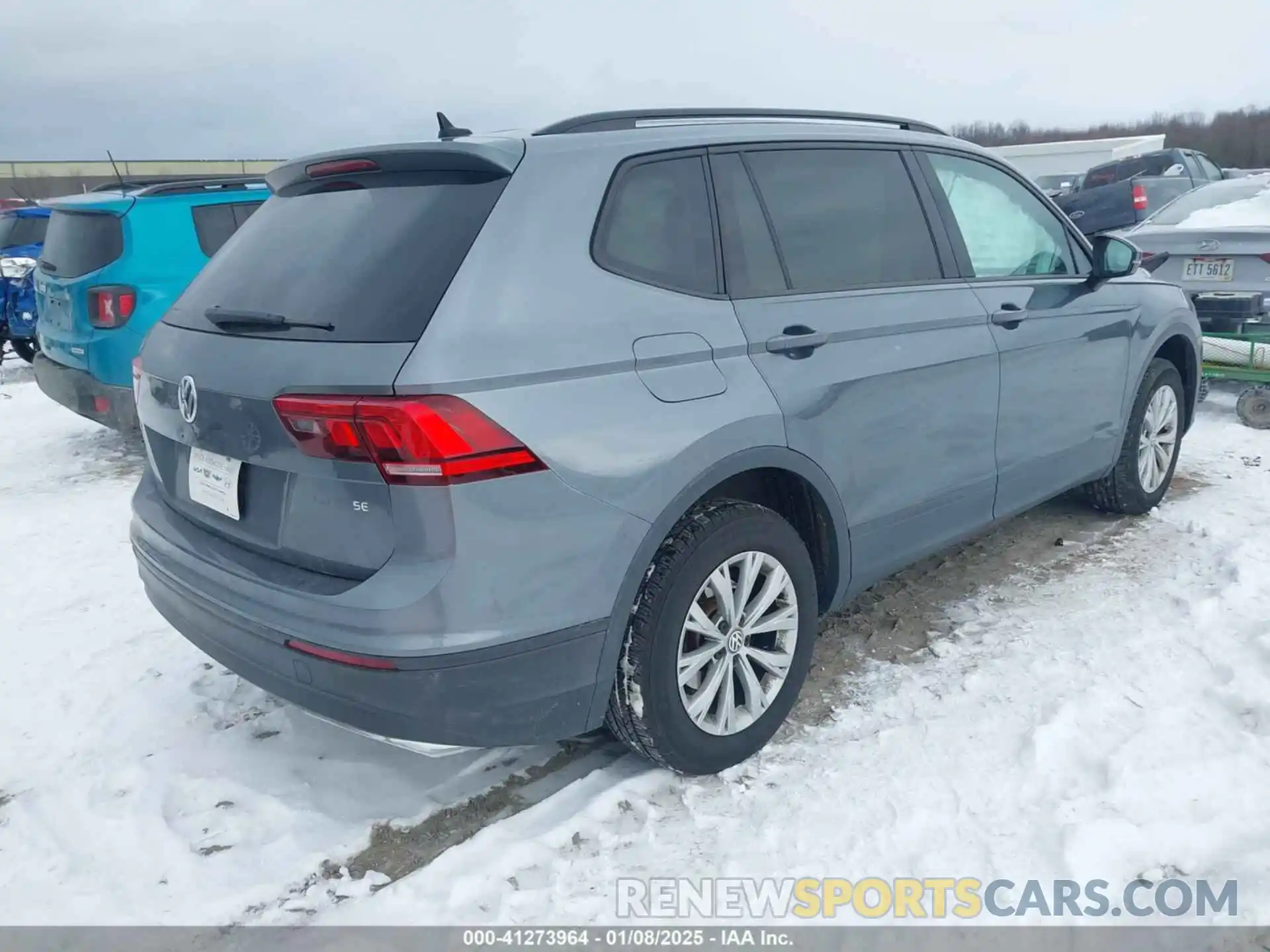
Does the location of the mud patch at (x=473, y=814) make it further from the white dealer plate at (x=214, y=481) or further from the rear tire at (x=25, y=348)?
the rear tire at (x=25, y=348)

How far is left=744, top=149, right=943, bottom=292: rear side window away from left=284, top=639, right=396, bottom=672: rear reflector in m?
1.63

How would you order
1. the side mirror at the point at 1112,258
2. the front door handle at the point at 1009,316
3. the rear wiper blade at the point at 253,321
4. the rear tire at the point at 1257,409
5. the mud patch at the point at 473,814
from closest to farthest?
the rear wiper blade at the point at 253,321 → the mud patch at the point at 473,814 → the front door handle at the point at 1009,316 → the side mirror at the point at 1112,258 → the rear tire at the point at 1257,409

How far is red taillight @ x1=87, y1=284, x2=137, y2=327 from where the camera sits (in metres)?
6.07

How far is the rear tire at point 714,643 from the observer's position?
2.62 m

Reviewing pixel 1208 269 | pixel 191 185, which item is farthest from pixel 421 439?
pixel 1208 269

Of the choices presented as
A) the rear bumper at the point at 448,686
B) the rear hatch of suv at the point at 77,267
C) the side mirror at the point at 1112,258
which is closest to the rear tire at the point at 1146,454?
the side mirror at the point at 1112,258

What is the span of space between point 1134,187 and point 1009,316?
36.3 ft

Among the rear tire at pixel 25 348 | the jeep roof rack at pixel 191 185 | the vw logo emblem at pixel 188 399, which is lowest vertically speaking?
the rear tire at pixel 25 348

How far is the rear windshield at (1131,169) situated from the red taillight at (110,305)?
15.4m

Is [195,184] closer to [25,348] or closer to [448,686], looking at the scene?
[25,348]

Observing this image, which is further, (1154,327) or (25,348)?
(25,348)

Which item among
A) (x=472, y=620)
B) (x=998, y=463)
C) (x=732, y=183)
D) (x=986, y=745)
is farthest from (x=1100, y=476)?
(x=472, y=620)

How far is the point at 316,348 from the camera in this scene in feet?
7.73
